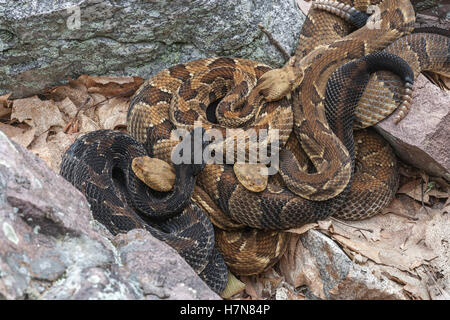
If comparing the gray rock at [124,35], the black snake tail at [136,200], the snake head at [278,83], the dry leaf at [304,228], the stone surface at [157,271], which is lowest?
the dry leaf at [304,228]

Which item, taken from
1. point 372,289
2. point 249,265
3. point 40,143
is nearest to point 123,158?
point 40,143

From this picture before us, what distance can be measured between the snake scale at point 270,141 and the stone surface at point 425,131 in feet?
0.37

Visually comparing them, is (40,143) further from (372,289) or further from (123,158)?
(372,289)

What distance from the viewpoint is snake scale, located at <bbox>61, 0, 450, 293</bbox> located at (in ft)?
12.5

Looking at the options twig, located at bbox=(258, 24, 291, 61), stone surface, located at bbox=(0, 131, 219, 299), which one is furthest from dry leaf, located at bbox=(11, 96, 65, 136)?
twig, located at bbox=(258, 24, 291, 61)

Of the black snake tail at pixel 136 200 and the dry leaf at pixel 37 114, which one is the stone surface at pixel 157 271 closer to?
the black snake tail at pixel 136 200

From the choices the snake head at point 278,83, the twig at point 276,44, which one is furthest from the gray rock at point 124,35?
the snake head at point 278,83

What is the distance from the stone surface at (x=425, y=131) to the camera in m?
4.11

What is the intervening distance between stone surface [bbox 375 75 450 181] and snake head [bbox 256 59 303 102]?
94 cm

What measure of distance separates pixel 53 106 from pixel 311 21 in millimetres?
2893

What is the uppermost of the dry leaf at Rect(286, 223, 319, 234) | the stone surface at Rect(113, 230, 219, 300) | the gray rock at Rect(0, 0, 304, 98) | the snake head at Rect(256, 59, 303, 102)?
the gray rock at Rect(0, 0, 304, 98)

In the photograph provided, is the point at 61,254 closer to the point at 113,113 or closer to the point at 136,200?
the point at 136,200

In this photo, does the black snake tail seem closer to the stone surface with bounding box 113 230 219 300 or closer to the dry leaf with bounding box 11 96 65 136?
the stone surface with bounding box 113 230 219 300

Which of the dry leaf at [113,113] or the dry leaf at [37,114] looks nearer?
the dry leaf at [37,114]
